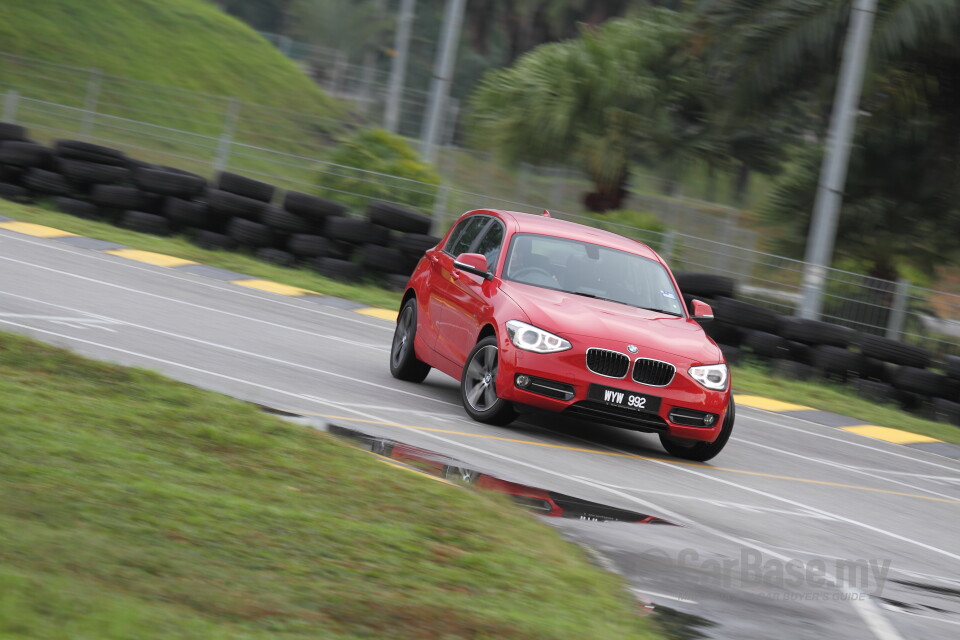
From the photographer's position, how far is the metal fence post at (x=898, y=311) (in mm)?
19156

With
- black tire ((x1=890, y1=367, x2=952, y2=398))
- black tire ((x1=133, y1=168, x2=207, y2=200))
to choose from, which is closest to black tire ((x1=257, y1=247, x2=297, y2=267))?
black tire ((x1=133, y1=168, x2=207, y2=200))

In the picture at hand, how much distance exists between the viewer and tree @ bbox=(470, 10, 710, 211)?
2911 centimetres

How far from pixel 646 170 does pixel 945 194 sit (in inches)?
375

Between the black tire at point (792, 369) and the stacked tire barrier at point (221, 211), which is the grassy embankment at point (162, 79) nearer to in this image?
the stacked tire barrier at point (221, 211)

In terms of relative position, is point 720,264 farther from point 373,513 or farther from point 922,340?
point 373,513

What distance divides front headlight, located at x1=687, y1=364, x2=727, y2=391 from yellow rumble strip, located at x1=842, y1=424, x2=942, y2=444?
5095 millimetres

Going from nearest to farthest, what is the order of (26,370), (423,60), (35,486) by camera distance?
1. (35,486)
2. (26,370)
3. (423,60)

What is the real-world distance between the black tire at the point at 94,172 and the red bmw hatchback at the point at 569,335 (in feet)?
34.3

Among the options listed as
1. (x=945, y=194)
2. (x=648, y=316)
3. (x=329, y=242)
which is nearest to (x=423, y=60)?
(x=945, y=194)

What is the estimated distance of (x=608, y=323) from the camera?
998cm

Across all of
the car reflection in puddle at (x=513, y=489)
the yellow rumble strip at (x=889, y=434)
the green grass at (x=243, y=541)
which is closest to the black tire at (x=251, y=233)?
the yellow rumble strip at (x=889, y=434)

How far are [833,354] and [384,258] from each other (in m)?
6.38

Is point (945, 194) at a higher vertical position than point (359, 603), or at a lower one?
higher

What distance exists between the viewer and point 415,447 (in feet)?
28.3
